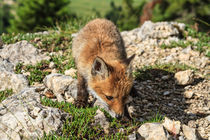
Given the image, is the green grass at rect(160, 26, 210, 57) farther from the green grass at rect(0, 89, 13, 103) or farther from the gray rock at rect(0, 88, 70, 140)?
the gray rock at rect(0, 88, 70, 140)

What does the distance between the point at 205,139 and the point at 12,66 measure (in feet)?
16.0

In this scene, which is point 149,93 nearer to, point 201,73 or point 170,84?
point 170,84

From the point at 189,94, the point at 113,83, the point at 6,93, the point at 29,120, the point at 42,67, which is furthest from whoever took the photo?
the point at 42,67

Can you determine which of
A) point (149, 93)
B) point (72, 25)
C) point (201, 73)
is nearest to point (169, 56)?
point (201, 73)

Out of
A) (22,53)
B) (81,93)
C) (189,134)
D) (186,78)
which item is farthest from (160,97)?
(22,53)

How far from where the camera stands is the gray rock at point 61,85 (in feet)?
15.8

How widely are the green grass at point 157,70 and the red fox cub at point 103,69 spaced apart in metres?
1.28

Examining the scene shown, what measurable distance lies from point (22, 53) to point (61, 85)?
243 cm

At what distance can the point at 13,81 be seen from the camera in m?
5.26

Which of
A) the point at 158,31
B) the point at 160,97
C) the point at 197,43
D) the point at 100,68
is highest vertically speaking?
the point at 158,31

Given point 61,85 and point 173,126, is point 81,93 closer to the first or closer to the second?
point 61,85

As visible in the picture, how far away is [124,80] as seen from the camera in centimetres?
405

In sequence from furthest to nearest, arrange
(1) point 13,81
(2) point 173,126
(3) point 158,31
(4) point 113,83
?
(3) point 158,31 < (1) point 13,81 < (4) point 113,83 < (2) point 173,126

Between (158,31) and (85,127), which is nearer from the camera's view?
(85,127)
